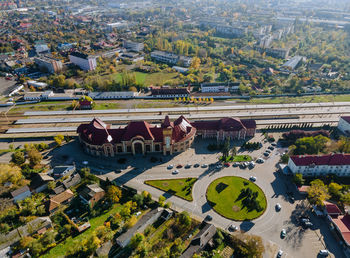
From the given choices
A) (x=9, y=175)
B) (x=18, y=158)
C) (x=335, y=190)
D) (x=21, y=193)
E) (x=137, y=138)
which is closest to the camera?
(x=21, y=193)

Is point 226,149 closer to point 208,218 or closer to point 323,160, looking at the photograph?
point 208,218

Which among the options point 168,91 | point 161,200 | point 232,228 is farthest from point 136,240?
point 168,91

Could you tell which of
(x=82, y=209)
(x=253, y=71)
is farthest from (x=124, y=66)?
(x=82, y=209)

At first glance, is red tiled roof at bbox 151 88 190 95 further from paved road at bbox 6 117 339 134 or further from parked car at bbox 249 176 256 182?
parked car at bbox 249 176 256 182

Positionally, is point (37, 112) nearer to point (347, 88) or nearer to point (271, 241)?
point (271, 241)

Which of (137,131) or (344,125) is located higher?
(137,131)

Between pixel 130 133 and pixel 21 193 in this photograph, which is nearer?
pixel 21 193
